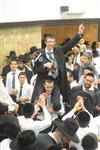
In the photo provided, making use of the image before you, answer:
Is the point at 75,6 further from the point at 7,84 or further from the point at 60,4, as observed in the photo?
the point at 7,84

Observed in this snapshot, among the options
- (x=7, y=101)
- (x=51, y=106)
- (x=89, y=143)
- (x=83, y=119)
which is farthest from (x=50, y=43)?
(x=89, y=143)

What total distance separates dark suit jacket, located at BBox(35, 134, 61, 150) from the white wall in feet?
25.5

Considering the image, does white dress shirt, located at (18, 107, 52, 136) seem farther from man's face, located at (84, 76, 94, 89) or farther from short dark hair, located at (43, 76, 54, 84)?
man's face, located at (84, 76, 94, 89)

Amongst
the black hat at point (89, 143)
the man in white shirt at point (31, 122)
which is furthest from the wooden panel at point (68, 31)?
the black hat at point (89, 143)

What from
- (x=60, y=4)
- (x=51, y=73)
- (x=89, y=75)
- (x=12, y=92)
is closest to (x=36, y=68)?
(x=51, y=73)

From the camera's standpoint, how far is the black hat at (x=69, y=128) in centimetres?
489

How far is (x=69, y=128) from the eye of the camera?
4.97 meters

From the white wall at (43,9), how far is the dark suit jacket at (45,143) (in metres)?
7.77

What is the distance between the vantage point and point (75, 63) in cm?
1148

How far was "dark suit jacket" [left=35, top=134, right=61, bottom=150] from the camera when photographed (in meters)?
4.62

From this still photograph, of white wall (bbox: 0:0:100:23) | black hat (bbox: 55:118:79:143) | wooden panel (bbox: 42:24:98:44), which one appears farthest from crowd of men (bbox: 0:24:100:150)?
wooden panel (bbox: 42:24:98:44)

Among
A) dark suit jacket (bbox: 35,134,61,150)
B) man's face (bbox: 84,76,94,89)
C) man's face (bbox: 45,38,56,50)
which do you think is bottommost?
dark suit jacket (bbox: 35,134,61,150)

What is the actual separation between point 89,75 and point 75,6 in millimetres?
7271

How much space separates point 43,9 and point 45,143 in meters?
9.17
